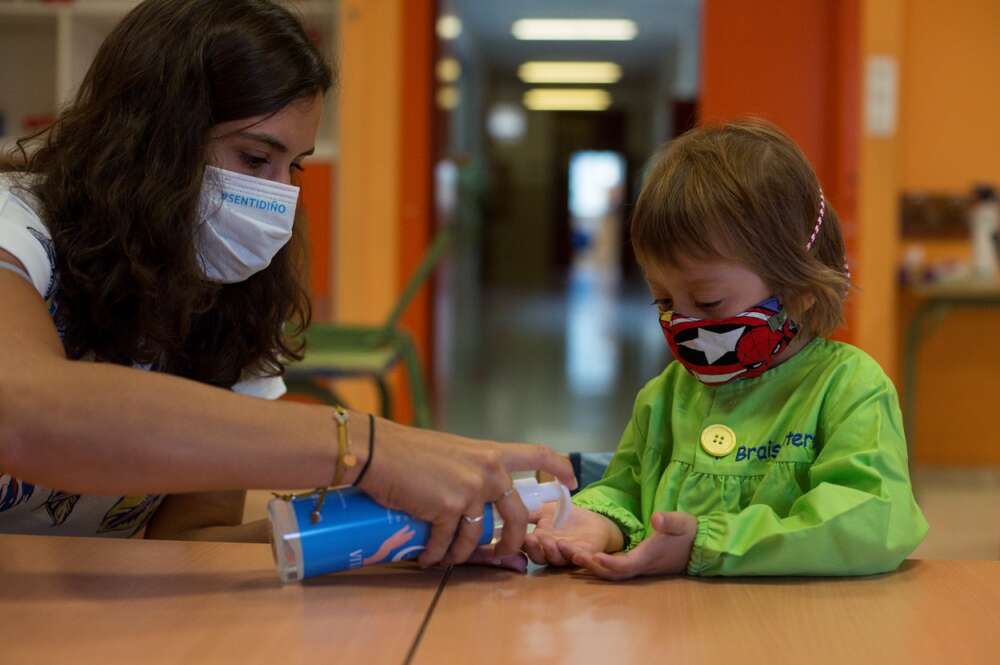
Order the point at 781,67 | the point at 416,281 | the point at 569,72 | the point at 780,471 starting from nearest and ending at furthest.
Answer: the point at 780,471, the point at 416,281, the point at 781,67, the point at 569,72

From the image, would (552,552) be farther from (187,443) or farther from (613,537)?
(187,443)

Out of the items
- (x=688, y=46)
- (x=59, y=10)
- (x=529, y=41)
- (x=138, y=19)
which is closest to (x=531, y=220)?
(x=529, y=41)

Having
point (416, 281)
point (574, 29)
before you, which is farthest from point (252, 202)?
point (574, 29)

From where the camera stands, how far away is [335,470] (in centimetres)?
91

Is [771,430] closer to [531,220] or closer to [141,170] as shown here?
[141,170]

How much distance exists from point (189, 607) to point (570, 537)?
0.37m

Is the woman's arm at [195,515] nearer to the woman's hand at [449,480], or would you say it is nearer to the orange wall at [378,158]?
the woman's hand at [449,480]

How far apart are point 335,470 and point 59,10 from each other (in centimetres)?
426

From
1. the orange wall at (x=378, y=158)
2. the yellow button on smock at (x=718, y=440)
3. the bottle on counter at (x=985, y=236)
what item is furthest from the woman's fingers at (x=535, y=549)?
the orange wall at (x=378, y=158)

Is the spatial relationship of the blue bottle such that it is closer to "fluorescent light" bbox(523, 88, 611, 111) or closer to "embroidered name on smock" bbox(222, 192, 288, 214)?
"embroidered name on smock" bbox(222, 192, 288, 214)

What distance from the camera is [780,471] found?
3.69ft

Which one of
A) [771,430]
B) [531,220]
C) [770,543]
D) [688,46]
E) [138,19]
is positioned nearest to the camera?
[770,543]

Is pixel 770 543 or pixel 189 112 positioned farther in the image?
pixel 189 112

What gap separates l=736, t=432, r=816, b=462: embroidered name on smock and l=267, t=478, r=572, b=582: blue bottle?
1.27 feet
